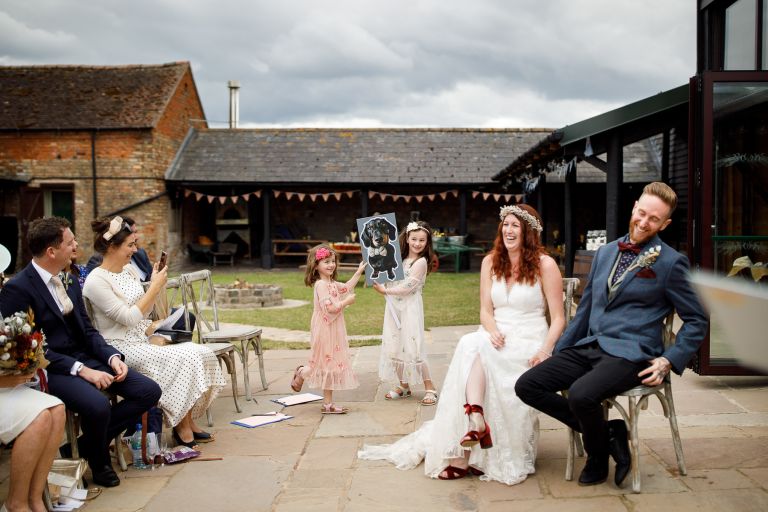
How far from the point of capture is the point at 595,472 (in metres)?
3.74

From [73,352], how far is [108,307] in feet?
1.29

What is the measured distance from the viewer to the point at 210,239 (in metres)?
24.1

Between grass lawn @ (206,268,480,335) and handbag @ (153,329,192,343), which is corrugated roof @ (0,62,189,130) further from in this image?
handbag @ (153,329,192,343)

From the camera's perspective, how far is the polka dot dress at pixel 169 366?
14.4 feet

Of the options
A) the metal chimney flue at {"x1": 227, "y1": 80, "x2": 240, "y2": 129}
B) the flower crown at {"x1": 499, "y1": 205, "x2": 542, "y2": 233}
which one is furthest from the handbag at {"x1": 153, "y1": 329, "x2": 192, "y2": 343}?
the metal chimney flue at {"x1": 227, "y1": 80, "x2": 240, "y2": 129}

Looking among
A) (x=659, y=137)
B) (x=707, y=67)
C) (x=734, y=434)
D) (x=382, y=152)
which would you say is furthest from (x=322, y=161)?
(x=734, y=434)

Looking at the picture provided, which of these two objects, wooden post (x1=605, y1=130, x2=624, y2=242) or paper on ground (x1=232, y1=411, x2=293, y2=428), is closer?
paper on ground (x1=232, y1=411, x2=293, y2=428)

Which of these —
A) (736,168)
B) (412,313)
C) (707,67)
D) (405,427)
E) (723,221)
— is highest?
(707,67)

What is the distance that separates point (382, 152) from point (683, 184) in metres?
10.6

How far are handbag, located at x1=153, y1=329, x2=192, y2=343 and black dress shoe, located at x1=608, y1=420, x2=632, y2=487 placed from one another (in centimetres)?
326

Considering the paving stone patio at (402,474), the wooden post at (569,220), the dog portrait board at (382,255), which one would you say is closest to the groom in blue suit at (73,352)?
the paving stone patio at (402,474)

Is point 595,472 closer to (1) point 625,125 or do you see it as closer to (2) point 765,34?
(1) point 625,125

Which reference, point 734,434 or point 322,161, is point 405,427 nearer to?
point 734,434

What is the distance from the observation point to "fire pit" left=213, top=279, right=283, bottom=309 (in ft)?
41.0
